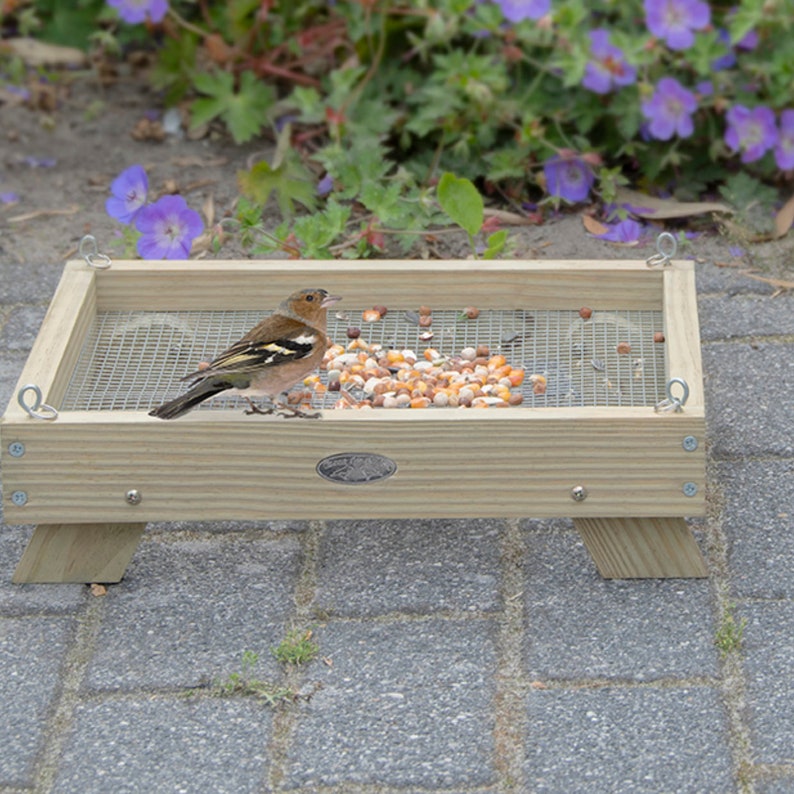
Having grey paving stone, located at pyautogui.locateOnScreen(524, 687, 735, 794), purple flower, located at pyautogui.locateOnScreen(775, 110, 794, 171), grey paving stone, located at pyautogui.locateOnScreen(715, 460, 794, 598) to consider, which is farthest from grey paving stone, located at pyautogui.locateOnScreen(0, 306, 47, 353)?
purple flower, located at pyautogui.locateOnScreen(775, 110, 794, 171)

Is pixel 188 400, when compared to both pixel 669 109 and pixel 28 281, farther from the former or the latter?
pixel 669 109

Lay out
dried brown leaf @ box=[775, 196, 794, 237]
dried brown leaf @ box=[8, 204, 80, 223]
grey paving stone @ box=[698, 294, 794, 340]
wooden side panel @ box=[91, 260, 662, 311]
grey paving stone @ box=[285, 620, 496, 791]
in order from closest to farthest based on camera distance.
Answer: grey paving stone @ box=[285, 620, 496, 791] < wooden side panel @ box=[91, 260, 662, 311] < grey paving stone @ box=[698, 294, 794, 340] < dried brown leaf @ box=[775, 196, 794, 237] < dried brown leaf @ box=[8, 204, 80, 223]

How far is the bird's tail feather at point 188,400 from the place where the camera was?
343 cm

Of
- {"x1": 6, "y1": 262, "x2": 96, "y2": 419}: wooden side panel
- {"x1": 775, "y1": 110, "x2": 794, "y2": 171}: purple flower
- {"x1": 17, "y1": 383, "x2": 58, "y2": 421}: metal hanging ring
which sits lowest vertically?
{"x1": 775, "y1": 110, "x2": 794, "y2": 171}: purple flower

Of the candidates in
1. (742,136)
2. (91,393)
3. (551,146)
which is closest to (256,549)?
(91,393)

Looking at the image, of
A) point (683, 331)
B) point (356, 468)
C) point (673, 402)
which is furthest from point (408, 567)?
point (683, 331)

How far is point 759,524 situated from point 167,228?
6.97 feet

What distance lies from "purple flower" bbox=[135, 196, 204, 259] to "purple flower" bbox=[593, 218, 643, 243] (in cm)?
157

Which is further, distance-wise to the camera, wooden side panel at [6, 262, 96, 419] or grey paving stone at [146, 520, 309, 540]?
grey paving stone at [146, 520, 309, 540]

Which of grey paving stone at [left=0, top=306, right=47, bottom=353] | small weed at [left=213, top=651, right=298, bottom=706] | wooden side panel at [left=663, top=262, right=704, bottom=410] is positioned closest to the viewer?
small weed at [left=213, top=651, right=298, bottom=706]

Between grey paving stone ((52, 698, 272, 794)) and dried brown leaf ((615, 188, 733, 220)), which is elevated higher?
grey paving stone ((52, 698, 272, 794))

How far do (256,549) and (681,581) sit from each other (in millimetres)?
1116

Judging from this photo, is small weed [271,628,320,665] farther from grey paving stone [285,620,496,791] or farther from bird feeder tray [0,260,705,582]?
bird feeder tray [0,260,705,582]

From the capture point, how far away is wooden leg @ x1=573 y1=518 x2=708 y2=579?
3605 mm
